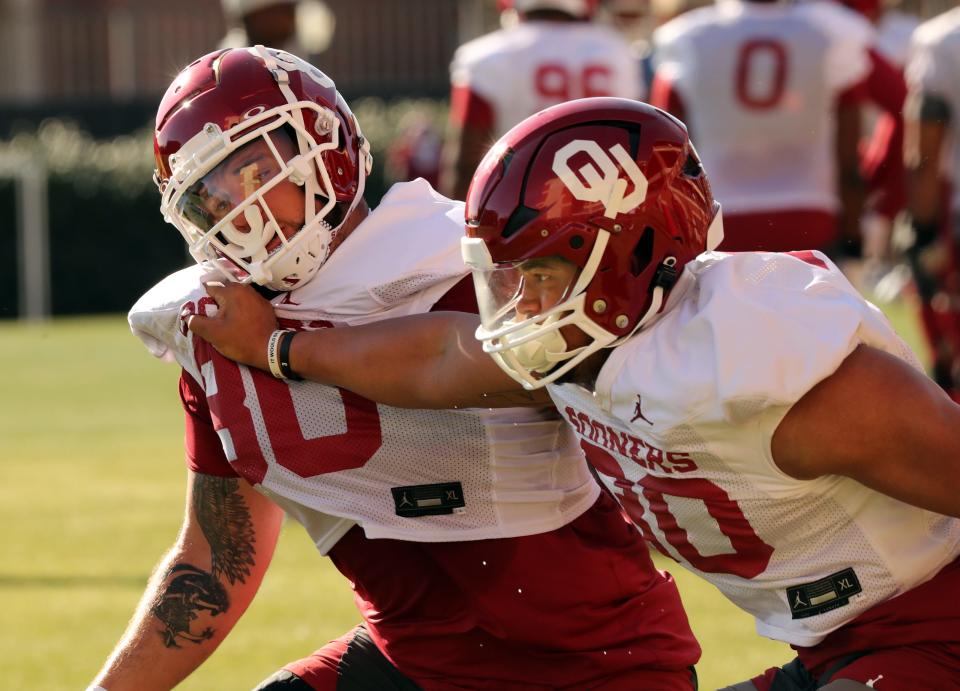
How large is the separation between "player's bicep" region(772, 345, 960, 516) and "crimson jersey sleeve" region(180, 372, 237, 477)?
1147 mm

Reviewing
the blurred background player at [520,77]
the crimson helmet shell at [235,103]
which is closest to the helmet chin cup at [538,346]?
the crimson helmet shell at [235,103]

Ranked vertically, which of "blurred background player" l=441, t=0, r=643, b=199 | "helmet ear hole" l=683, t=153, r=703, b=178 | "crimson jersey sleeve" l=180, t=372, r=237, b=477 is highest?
"helmet ear hole" l=683, t=153, r=703, b=178

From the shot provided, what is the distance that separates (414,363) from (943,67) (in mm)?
5024

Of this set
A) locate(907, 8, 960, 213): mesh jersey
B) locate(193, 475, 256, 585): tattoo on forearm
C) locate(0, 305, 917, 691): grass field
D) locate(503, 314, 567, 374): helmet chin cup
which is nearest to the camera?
locate(503, 314, 567, 374): helmet chin cup

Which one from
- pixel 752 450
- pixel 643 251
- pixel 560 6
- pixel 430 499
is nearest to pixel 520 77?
pixel 560 6

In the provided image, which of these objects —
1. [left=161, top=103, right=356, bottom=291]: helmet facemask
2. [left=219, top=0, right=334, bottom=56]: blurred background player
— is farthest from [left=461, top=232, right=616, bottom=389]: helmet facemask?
[left=219, top=0, right=334, bottom=56]: blurred background player

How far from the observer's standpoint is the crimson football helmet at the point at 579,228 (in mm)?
2738

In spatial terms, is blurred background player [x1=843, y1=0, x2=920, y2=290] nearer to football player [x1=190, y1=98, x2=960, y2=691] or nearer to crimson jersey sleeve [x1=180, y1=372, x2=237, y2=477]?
crimson jersey sleeve [x1=180, y1=372, x2=237, y2=477]

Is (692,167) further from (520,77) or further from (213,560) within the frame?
(520,77)

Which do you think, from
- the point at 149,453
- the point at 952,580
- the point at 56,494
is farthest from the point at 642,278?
the point at 149,453

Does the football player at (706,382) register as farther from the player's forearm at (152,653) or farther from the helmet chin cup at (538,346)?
the player's forearm at (152,653)

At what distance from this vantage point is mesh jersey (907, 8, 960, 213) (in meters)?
7.32

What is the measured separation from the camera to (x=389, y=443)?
305 centimetres

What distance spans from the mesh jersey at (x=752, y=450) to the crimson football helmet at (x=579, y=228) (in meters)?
0.07
